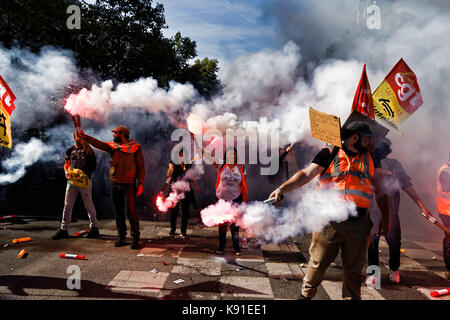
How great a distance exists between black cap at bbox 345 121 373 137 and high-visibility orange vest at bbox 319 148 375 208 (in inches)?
8.8

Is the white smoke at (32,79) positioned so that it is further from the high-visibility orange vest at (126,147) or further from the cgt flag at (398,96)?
the cgt flag at (398,96)

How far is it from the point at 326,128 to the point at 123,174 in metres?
3.70

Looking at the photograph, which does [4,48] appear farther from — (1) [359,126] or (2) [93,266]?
(1) [359,126]

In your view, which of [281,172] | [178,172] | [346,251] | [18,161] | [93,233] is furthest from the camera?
[18,161]

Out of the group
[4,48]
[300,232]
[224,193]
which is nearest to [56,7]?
[4,48]

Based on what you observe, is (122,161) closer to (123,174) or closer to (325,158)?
(123,174)

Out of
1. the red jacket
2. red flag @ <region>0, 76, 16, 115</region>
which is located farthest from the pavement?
red flag @ <region>0, 76, 16, 115</region>

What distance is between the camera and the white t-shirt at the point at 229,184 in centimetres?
503

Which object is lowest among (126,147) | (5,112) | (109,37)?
(126,147)

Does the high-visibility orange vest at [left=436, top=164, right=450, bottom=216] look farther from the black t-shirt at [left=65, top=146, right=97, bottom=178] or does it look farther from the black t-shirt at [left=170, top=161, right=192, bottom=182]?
the black t-shirt at [left=65, top=146, right=97, bottom=178]

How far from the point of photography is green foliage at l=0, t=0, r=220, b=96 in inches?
376

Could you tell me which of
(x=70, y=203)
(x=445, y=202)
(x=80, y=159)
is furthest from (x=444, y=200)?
(x=70, y=203)

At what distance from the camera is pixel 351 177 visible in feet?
9.70

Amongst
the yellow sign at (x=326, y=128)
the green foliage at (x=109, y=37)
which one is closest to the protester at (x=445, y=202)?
the yellow sign at (x=326, y=128)
